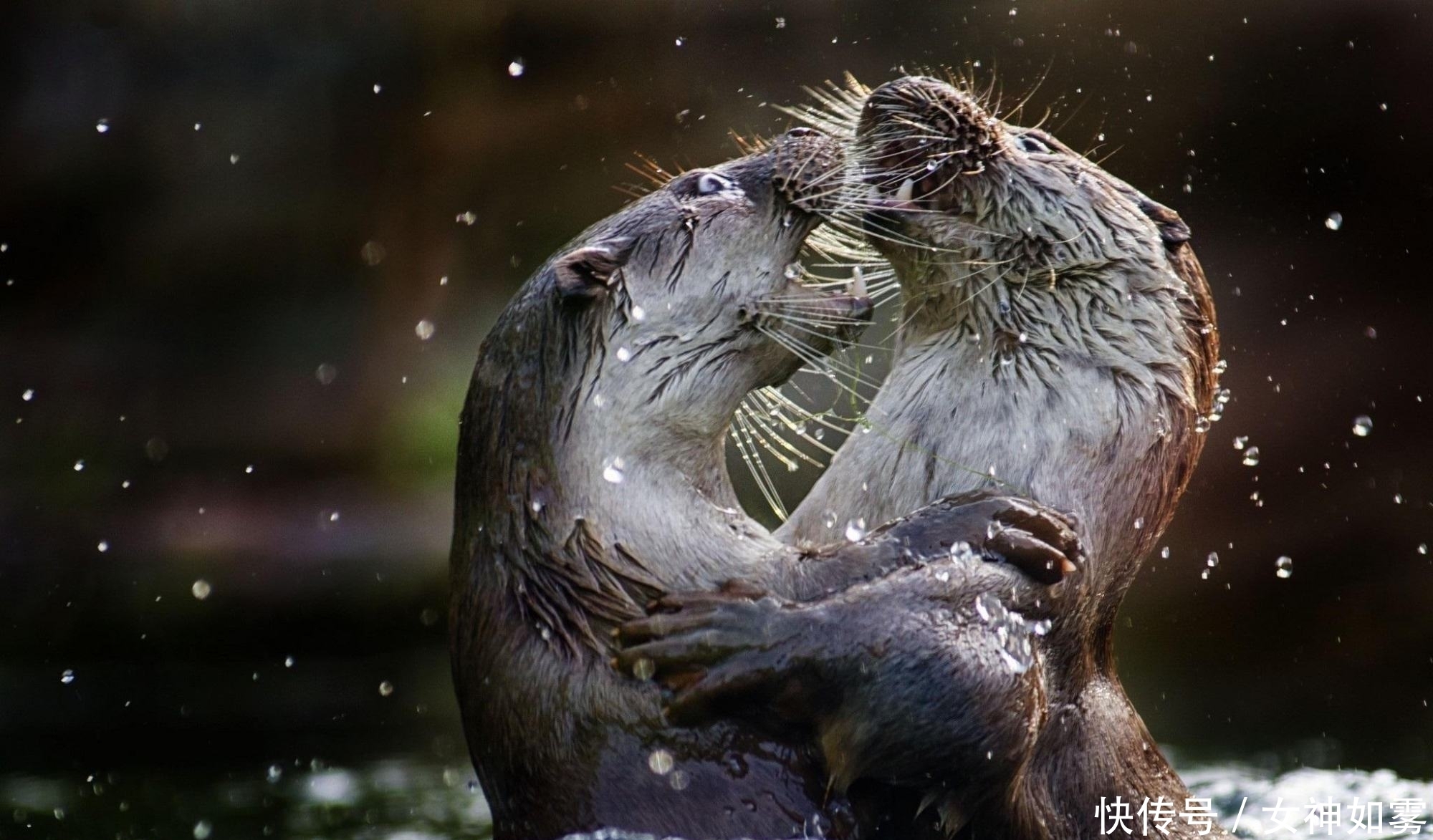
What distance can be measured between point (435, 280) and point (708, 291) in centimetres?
410

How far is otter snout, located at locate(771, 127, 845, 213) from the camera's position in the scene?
264cm

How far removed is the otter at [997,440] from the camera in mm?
2172

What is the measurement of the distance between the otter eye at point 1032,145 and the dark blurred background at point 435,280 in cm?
284

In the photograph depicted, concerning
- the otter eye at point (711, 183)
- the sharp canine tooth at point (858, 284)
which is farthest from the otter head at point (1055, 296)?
the otter eye at point (711, 183)

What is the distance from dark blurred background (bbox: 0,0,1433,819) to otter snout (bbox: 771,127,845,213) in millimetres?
2994

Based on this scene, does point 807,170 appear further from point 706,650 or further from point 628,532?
point 706,650

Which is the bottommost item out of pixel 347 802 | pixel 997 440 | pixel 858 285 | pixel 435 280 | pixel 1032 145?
pixel 997 440

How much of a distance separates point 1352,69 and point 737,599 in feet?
15.3

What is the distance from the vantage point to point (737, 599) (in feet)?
7.30

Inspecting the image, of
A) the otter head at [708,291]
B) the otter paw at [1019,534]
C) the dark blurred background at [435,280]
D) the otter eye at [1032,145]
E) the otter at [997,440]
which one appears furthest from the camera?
the dark blurred background at [435,280]

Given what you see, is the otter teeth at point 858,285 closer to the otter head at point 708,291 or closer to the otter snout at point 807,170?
the otter head at point 708,291

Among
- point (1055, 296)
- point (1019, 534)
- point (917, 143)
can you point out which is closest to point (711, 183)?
point (917, 143)

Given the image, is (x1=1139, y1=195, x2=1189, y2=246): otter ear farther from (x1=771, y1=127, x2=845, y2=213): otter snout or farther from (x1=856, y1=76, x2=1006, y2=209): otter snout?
(x1=771, y1=127, x2=845, y2=213): otter snout

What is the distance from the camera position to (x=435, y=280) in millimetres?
6426
